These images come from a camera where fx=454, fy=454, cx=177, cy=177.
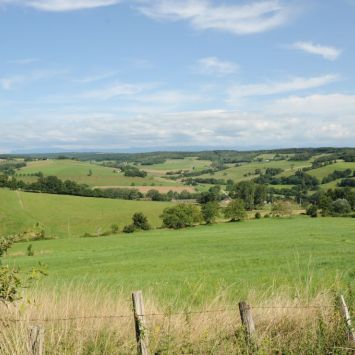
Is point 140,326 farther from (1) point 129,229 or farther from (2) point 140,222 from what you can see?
(2) point 140,222

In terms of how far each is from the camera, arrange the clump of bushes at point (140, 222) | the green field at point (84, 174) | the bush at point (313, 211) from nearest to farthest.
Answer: the clump of bushes at point (140, 222)
the bush at point (313, 211)
the green field at point (84, 174)

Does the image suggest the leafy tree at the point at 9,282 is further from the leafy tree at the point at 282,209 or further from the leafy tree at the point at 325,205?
the leafy tree at the point at 325,205

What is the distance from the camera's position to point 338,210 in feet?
305

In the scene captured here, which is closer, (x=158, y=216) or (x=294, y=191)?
(x=158, y=216)

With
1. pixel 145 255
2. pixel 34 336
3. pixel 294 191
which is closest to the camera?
pixel 34 336

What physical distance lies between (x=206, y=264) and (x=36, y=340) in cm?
2616

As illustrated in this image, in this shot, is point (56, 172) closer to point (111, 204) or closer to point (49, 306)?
point (111, 204)

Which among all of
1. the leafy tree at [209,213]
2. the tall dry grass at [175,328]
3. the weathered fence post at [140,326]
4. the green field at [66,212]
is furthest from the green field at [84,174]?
the weathered fence post at [140,326]

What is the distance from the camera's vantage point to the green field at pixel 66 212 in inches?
3457

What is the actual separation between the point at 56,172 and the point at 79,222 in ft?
260

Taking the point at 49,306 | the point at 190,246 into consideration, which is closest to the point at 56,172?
the point at 190,246

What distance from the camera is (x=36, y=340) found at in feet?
19.3

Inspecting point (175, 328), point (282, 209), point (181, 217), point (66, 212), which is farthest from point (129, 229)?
point (175, 328)

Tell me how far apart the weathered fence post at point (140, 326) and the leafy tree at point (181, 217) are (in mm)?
78347
